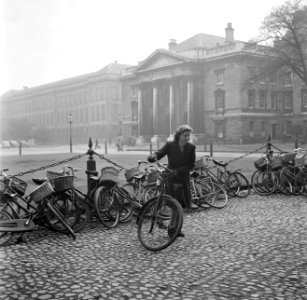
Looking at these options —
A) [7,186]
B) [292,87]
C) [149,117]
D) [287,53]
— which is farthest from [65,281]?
[149,117]

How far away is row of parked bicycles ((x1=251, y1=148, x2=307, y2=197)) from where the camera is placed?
10.6m

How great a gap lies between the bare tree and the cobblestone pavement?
33361 millimetres

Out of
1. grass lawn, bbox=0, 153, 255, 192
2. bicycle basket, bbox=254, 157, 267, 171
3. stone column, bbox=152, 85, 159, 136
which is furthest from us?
stone column, bbox=152, 85, 159, 136

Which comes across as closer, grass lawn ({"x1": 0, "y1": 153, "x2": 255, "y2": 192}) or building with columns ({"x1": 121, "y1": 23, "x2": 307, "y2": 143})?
grass lawn ({"x1": 0, "y1": 153, "x2": 255, "y2": 192})

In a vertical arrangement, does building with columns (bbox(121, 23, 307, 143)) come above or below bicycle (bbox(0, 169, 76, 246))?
above

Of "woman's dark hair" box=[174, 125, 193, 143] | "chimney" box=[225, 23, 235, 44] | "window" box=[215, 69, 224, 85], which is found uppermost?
"chimney" box=[225, 23, 235, 44]

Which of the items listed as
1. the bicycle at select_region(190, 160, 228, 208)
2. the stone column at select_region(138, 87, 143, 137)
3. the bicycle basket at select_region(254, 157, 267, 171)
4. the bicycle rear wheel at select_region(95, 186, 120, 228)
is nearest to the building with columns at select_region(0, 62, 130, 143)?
the stone column at select_region(138, 87, 143, 137)

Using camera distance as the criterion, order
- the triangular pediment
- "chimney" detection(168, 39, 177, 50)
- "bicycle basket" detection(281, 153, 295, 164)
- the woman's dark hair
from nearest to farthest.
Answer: the woman's dark hair
"bicycle basket" detection(281, 153, 295, 164)
the triangular pediment
"chimney" detection(168, 39, 177, 50)

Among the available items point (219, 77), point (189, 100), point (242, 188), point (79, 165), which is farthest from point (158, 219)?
point (189, 100)

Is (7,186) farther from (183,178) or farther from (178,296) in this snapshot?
(178,296)

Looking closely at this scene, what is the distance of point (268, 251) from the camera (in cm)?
566

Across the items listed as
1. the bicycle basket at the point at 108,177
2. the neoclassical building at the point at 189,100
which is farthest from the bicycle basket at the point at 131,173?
the neoclassical building at the point at 189,100

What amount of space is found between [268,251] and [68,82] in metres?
53.1

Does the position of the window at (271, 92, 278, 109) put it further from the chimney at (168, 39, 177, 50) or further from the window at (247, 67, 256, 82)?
the chimney at (168, 39, 177, 50)
